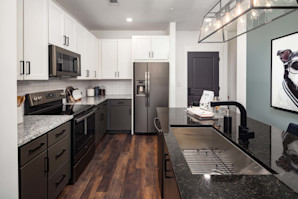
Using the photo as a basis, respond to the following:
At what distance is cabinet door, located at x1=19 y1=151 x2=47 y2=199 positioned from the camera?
1.52m

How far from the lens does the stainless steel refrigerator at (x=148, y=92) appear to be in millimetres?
4836

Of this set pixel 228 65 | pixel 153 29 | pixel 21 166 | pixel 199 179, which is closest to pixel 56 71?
pixel 21 166

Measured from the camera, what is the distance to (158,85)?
4.86 m

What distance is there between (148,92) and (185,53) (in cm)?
162

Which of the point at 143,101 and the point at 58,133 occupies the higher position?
the point at 143,101

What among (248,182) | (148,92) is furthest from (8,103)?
(148,92)

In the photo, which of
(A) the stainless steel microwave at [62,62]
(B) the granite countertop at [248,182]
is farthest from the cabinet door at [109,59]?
(B) the granite countertop at [248,182]

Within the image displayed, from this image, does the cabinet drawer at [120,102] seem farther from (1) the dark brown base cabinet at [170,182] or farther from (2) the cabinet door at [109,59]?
(1) the dark brown base cabinet at [170,182]

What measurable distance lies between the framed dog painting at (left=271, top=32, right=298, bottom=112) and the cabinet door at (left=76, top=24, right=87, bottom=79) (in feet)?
9.96

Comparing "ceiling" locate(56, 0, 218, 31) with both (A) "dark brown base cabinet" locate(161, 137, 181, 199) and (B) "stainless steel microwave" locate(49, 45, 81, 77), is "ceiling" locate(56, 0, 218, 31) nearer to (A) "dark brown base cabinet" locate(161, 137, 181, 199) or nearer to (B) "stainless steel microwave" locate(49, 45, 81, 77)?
(B) "stainless steel microwave" locate(49, 45, 81, 77)

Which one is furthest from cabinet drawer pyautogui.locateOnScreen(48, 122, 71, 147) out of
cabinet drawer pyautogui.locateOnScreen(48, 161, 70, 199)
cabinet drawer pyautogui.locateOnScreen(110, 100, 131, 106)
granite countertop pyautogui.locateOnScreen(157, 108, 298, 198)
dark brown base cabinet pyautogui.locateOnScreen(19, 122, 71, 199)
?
cabinet drawer pyautogui.locateOnScreen(110, 100, 131, 106)

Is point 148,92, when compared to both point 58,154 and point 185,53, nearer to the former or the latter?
point 185,53

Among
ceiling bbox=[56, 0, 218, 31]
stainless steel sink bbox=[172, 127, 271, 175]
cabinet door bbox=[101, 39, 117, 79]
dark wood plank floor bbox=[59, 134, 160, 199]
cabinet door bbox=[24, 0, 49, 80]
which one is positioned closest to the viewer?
stainless steel sink bbox=[172, 127, 271, 175]

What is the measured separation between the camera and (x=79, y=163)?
2.75m
